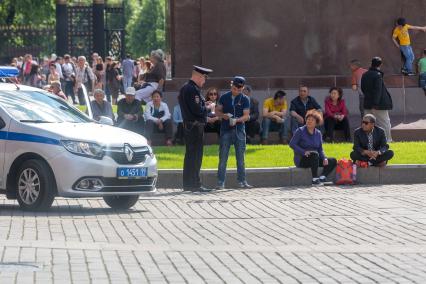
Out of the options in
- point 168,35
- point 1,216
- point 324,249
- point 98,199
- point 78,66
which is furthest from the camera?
point 78,66

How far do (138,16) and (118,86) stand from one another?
73.6m

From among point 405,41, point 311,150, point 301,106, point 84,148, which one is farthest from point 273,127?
point 84,148

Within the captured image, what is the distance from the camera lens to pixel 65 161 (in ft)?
53.9

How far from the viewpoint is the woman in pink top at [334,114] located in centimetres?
2589

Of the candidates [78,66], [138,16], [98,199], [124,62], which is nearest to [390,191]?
[98,199]

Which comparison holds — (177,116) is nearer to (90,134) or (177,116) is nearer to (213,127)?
(213,127)

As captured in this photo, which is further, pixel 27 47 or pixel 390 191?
pixel 27 47

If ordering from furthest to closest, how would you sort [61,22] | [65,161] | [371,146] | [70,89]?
[61,22], [70,89], [371,146], [65,161]

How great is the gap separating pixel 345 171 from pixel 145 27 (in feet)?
315

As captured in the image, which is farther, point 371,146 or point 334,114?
point 334,114

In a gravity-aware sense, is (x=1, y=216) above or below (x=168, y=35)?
below

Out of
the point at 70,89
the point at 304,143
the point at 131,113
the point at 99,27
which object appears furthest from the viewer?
the point at 99,27

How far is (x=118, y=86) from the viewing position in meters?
43.2

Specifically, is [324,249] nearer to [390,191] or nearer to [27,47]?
[390,191]
